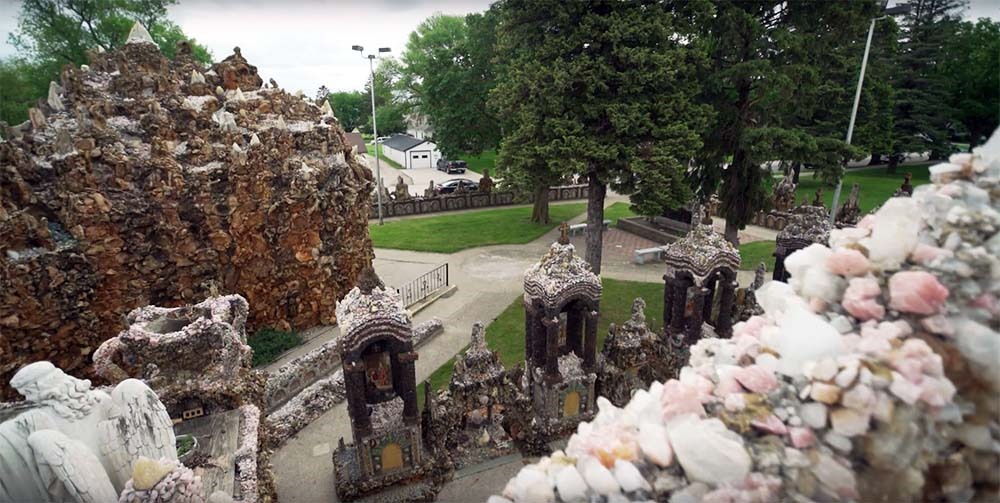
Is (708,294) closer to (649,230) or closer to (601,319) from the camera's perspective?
(601,319)

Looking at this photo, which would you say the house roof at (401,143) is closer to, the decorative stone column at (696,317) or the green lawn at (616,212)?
the green lawn at (616,212)

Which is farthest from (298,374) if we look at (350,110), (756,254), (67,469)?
(350,110)

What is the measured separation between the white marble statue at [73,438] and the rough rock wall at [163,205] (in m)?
10.4

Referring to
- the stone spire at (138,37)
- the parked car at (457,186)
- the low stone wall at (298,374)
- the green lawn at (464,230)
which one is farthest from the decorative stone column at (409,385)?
the parked car at (457,186)

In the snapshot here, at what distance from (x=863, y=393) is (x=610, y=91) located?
13.7 m

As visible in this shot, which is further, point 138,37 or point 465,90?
point 465,90

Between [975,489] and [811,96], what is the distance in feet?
54.8

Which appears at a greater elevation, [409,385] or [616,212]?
[616,212]

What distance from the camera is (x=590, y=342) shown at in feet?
34.4

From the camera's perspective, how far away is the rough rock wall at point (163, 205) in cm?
1239

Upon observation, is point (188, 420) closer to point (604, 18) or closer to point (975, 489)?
point (975, 489)

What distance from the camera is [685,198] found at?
15219 millimetres

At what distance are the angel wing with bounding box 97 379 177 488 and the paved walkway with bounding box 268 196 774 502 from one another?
4.86 meters

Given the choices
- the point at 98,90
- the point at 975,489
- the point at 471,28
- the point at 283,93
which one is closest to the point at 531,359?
the point at 975,489
